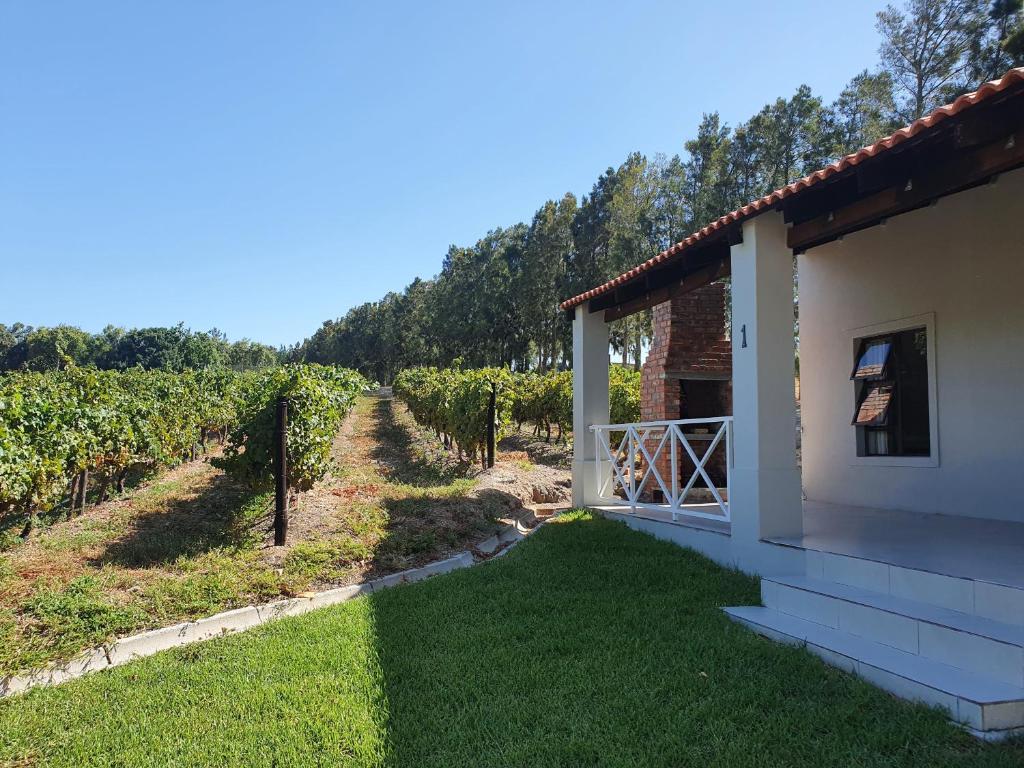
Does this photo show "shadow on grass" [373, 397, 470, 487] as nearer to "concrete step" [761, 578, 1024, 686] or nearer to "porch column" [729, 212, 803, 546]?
"porch column" [729, 212, 803, 546]

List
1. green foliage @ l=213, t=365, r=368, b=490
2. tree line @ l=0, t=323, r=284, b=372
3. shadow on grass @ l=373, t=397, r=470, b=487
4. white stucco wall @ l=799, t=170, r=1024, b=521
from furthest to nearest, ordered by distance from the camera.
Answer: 1. tree line @ l=0, t=323, r=284, b=372
2. shadow on grass @ l=373, t=397, r=470, b=487
3. green foliage @ l=213, t=365, r=368, b=490
4. white stucco wall @ l=799, t=170, r=1024, b=521

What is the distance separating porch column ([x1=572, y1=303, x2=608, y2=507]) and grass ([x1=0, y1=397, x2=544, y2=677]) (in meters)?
1.33

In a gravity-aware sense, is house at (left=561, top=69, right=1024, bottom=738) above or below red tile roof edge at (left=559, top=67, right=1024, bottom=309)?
below

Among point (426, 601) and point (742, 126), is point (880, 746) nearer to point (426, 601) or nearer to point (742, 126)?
point (426, 601)

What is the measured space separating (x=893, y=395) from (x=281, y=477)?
6.49 meters

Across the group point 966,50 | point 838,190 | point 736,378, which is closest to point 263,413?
point 736,378

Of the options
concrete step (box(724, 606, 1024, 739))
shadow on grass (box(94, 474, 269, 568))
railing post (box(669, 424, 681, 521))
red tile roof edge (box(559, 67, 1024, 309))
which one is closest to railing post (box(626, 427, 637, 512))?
railing post (box(669, 424, 681, 521))

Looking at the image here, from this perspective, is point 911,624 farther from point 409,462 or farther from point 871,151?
point 409,462

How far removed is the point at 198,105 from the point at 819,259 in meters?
8.83

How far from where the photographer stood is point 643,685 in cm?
300

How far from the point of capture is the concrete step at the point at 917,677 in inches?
93.5

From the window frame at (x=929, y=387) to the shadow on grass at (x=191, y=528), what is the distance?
660 centimetres

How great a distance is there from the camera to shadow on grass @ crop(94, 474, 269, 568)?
18.6 feet

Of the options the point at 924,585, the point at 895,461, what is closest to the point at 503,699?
the point at 924,585
